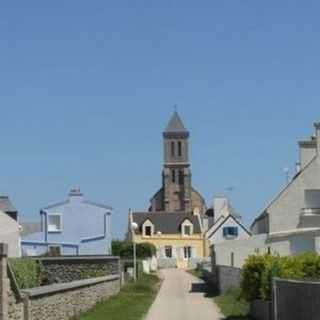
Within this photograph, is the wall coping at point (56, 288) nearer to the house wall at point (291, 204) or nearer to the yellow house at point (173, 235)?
the house wall at point (291, 204)

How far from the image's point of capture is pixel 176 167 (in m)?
170

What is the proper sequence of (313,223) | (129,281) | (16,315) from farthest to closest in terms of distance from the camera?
(129,281), (313,223), (16,315)

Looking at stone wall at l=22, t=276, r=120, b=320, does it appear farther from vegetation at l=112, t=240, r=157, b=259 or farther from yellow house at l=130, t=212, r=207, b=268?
yellow house at l=130, t=212, r=207, b=268

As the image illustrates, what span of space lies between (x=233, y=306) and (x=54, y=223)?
124 feet

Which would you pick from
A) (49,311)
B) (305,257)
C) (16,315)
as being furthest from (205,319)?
(16,315)

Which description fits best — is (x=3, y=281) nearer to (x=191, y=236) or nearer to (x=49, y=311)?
(x=49, y=311)

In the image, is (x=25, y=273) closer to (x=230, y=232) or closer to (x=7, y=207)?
(x=7, y=207)

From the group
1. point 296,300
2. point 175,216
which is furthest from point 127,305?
point 175,216

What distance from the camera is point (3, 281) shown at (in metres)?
18.7

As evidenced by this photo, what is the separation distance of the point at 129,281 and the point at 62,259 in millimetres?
13419

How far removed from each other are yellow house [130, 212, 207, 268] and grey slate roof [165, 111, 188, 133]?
47218 millimetres

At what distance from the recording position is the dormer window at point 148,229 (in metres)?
123

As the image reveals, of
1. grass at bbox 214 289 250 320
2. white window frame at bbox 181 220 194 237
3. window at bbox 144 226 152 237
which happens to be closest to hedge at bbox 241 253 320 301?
grass at bbox 214 289 250 320

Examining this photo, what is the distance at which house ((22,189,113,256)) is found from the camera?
69312mm
